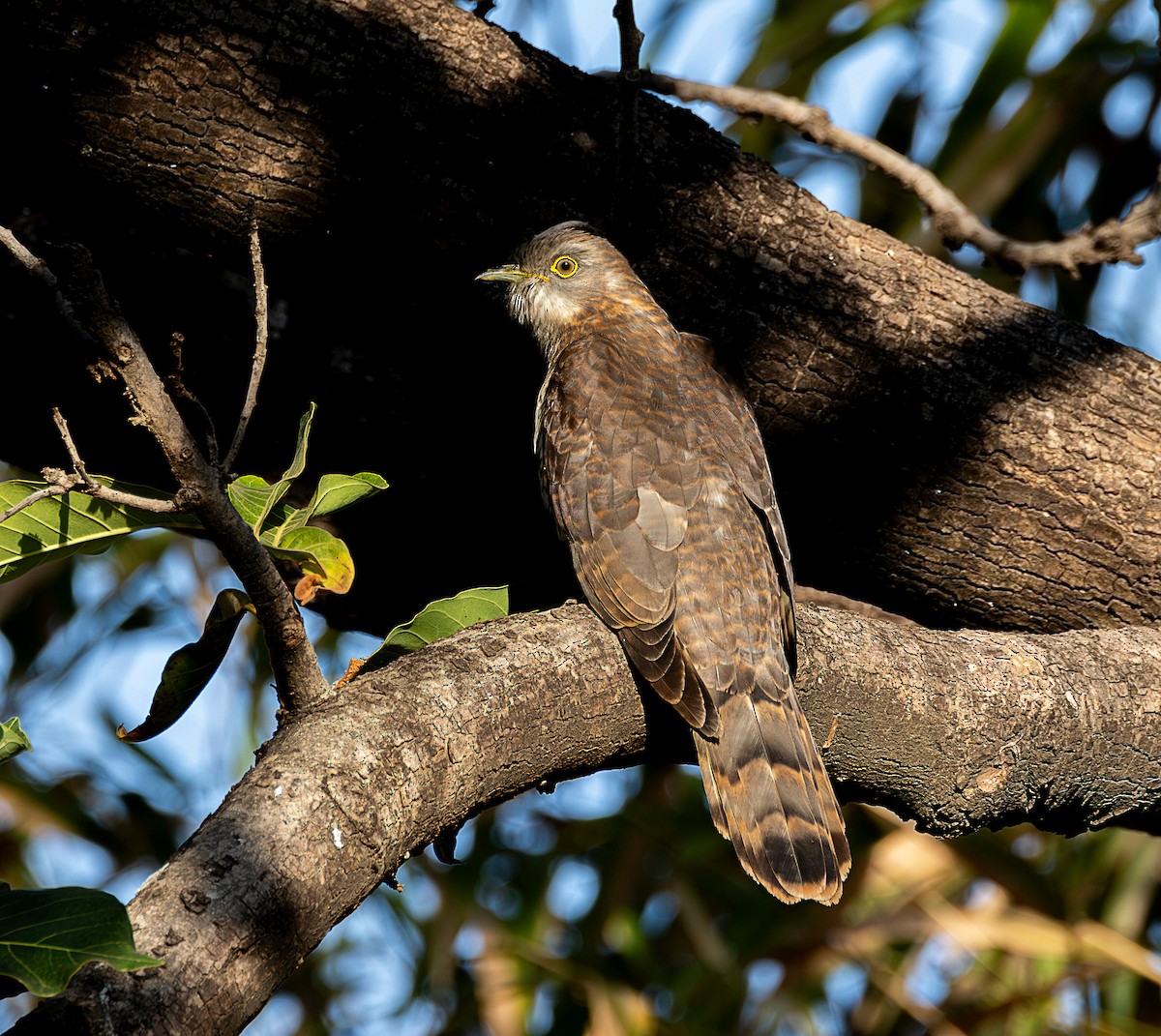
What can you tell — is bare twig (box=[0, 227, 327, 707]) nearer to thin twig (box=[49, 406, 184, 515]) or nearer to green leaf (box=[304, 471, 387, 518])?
thin twig (box=[49, 406, 184, 515])

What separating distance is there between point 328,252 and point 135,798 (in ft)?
12.6

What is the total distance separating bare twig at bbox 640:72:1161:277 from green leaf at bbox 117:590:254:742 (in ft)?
7.52

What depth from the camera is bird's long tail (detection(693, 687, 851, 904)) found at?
2.93 m

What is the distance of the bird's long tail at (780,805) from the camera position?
293cm

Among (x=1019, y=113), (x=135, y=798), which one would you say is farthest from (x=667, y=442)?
(x=135, y=798)

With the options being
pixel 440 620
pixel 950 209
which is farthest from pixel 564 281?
pixel 440 620

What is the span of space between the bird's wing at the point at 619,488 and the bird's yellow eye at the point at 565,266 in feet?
0.94

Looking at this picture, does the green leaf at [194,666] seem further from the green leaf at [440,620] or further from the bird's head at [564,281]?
the bird's head at [564,281]


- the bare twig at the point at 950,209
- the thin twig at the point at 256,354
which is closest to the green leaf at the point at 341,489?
the thin twig at the point at 256,354

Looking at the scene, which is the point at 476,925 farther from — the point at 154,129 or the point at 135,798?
the point at 154,129

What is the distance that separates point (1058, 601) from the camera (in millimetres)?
3648

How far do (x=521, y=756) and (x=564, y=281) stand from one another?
2.00 metres

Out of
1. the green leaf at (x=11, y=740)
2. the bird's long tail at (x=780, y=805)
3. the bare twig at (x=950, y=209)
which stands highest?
the bare twig at (x=950, y=209)

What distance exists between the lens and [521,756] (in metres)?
2.47
